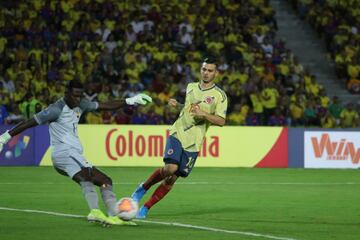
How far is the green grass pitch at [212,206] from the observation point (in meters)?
11.0

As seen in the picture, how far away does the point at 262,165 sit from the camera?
1008 inches

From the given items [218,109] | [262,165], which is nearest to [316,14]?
[262,165]

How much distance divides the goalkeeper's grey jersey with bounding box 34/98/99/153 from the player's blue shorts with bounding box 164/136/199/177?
1329 millimetres

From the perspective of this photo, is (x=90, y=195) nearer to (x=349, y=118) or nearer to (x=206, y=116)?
(x=206, y=116)

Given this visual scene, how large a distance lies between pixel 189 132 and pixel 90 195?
75.6 inches

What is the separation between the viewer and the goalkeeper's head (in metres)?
11.6

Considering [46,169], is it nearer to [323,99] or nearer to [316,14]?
[323,99]

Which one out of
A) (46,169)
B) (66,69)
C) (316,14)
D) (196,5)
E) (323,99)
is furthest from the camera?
(316,14)

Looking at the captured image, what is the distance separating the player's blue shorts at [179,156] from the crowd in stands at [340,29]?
19056 millimetres

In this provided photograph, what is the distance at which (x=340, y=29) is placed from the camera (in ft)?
106

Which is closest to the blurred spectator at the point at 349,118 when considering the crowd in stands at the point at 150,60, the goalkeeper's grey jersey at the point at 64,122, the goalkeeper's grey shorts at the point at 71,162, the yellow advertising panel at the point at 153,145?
the crowd in stands at the point at 150,60

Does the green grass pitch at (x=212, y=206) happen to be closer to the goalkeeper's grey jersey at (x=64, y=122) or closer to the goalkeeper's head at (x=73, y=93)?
the goalkeeper's grey jersey at (x=64, y=122)

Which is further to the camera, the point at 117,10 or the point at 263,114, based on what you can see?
the point at 117,10

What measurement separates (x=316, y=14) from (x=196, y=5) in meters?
4.92
